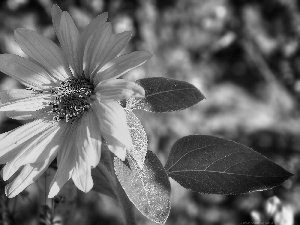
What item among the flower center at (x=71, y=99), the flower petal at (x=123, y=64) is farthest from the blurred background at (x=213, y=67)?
the flower petal at (x=123, y=64)

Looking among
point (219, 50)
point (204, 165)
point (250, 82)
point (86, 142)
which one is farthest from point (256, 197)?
point (86, 142)

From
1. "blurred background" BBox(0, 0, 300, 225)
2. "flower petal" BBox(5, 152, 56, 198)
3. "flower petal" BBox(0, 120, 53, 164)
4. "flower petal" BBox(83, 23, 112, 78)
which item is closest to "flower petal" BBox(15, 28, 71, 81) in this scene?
"flower petal" BBox(83, 23, 112, 78)

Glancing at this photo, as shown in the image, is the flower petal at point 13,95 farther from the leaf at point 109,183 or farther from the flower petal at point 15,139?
the leaf at point 109,183

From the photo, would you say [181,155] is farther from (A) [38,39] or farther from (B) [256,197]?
(B) [256,197]

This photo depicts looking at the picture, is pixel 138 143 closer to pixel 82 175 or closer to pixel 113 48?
pixel 82 175

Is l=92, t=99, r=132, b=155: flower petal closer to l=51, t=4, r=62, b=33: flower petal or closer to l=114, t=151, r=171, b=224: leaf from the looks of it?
l=114, t=151, r=171, b=224: leaf
